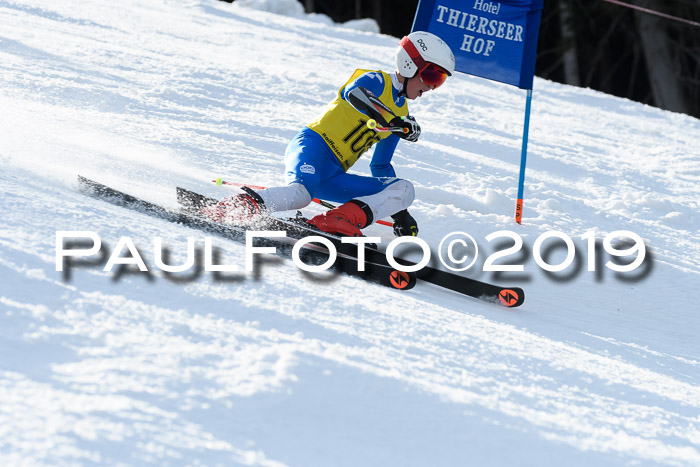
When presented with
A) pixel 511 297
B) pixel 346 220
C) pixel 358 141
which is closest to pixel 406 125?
pixel 358 141

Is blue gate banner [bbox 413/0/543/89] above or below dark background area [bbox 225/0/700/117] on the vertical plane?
below

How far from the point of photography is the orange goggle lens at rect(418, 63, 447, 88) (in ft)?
14.5

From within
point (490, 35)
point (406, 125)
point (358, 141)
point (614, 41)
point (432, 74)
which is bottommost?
point (358, 141)

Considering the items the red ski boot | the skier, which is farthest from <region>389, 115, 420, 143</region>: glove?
the red ski boot

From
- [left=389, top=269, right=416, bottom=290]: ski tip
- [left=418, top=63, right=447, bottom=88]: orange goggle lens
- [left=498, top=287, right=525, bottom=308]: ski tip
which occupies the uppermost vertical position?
[left=418, top=63, right=447, bottom=88]: orange goggle lens

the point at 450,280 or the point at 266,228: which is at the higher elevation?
the point at 266,228

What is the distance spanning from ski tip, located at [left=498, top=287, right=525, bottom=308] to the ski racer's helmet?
1263mm

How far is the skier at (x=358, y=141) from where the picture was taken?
169 inches

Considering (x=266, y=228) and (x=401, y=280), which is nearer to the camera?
(x=401, y=280)

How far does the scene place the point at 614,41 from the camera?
22766 millimetres

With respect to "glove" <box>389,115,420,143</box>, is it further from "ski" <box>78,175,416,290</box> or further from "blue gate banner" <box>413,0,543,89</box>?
"blue gate banner" <box>413,0,543,89</box>

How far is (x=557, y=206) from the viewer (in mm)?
6074

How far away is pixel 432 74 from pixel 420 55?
0.13m

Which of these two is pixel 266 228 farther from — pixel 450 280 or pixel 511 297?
pixel 511 297
